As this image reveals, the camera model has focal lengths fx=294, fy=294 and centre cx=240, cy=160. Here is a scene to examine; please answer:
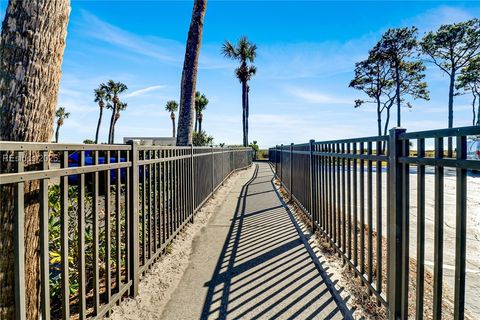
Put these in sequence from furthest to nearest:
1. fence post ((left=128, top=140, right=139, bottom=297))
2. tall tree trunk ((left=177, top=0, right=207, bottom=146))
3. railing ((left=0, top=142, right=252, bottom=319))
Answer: tall tree trunk ((left=177, top=0, right=207, bottom=146)) → fence post ((left=128, top=140, right=139, bottom=297)) → railing ((left=0, top=142, right=252, bottom=319))

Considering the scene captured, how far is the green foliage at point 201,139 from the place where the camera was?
87.2 ft

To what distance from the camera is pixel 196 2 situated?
7629 mm

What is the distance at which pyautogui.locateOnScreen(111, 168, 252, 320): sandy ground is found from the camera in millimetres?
2609

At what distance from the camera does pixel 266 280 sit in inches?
125

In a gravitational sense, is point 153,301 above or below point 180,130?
below

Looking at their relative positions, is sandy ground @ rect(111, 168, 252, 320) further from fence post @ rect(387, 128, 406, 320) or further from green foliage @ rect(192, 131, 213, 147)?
green foliage @ rect(192, 131, 213, 147)

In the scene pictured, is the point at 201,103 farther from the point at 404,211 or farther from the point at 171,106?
the point at 404,211

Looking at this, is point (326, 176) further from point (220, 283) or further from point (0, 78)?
point (0, 78)

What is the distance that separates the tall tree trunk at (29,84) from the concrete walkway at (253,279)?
1.24m

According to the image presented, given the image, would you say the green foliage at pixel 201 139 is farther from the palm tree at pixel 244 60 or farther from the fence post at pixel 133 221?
the fence post at pixel 133 221

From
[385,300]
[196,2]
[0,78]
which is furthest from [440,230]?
[196,2]

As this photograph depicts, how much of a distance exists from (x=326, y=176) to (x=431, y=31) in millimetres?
30855

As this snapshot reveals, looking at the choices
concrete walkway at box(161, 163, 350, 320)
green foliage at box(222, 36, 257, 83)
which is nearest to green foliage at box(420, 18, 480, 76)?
green foliage at box(222, 36, 257, 83)

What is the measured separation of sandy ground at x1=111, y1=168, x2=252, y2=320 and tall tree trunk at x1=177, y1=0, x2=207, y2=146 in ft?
Answer: 11.4
